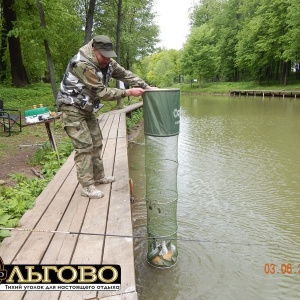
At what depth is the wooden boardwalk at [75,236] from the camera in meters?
1.93

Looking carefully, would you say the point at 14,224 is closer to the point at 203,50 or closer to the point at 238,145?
the point at 238,145

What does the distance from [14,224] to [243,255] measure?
8.42 ft

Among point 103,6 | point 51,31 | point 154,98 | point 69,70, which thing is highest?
point 103,6

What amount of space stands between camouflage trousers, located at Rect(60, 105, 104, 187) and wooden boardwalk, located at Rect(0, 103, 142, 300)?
1.07 ft

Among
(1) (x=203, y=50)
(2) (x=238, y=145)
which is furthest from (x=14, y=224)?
(1) (x=203, y=50)

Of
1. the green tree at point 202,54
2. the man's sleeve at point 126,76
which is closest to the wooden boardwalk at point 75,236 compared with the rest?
the man's sleeve at point 126,76

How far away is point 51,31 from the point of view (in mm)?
9836

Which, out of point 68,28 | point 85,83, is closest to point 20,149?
point 85,83

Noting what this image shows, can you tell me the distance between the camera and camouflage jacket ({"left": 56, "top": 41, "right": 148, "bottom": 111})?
2852 mm

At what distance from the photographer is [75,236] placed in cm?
253

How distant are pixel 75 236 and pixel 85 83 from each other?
143 centimetres
